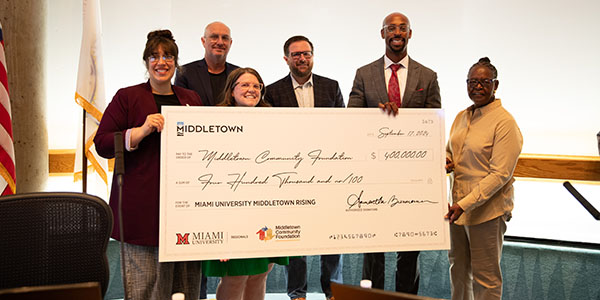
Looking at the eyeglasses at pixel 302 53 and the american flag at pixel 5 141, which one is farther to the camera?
the eyeglasses at pixel 302 53

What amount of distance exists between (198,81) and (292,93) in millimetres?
610

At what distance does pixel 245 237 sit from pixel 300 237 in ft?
0.83

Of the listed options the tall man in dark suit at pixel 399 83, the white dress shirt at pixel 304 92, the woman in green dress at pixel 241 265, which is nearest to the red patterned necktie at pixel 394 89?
the tall man in dark suit at pixel 399 83

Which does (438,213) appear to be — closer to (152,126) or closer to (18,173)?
(152,126)

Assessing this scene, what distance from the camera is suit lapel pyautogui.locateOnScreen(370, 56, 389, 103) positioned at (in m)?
2.94

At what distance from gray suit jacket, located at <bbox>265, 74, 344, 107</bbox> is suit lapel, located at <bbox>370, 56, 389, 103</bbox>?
1.10 feet

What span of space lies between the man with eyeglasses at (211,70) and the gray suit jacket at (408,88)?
89 centimetres

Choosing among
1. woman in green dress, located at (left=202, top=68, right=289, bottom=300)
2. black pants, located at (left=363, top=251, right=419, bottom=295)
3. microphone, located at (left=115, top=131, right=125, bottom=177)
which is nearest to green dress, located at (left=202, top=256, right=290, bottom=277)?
woman in green dress, located at (left=202, top=68, right=289, bottom=300)

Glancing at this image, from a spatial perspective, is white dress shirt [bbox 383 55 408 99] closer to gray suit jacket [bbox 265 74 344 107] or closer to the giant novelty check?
gray suit jacket [bbox 265 74 344 107]

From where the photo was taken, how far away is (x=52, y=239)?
181 centimetres

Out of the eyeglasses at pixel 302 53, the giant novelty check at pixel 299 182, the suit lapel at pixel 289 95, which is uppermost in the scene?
the eyeglasses at pixel 302 53

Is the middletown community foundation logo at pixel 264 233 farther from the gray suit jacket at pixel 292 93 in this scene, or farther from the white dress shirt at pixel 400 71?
the white dress shirt at pixel 400 71

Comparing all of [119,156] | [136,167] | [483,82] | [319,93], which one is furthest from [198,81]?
[483,82]

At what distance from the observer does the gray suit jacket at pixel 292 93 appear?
3.15 meters
